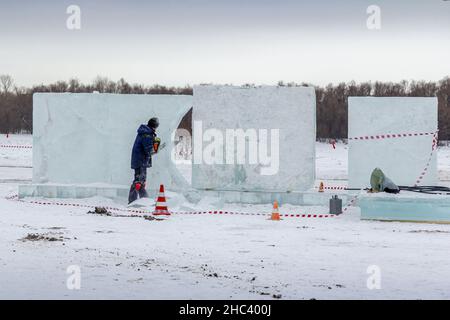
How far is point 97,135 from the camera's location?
17.8 meters

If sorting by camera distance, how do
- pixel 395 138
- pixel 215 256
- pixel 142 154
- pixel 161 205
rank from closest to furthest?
1. pixel 215 256
2. pixel 161 205
3. pixel 142 154
4. pixel 395 138

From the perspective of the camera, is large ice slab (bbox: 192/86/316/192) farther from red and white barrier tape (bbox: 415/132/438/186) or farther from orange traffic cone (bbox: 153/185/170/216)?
red and white barrier tape (bbox: 415/132/438/186)

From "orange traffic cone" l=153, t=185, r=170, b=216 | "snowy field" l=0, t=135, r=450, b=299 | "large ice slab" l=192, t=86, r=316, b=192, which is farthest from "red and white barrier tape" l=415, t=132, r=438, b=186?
"orange traffic cone" l=153, t=185, r=170, b=216

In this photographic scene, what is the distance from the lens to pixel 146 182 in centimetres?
1739

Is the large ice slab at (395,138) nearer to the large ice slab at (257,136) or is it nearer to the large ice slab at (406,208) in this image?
the large ice slab at (257,136)

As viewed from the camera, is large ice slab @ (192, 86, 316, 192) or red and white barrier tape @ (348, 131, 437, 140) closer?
large ice slab @ (192, 86, 316, 192)

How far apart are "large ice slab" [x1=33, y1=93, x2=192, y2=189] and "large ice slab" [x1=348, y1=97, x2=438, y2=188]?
3.97 meters

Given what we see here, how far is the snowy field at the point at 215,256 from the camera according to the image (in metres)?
8.36

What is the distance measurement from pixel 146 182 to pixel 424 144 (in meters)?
6.40

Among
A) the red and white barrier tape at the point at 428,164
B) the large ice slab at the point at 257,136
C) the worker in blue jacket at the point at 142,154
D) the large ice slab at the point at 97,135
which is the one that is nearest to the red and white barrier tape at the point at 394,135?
the red and white barrier tape at the point at 428,164

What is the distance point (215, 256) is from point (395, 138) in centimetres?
798

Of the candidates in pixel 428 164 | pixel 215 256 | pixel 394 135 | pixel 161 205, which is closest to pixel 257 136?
pixel 161 205

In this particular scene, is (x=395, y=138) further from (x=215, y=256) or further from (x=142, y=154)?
(x=215, y=256)

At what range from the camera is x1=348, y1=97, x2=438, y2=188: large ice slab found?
1717 cm
